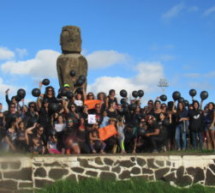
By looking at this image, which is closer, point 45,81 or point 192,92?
point 45,81

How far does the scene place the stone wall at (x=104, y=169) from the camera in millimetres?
10414

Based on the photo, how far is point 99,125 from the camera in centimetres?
1219

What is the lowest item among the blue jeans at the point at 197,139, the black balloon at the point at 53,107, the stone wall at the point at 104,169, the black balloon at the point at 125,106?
the stone wall at the point at 104,169

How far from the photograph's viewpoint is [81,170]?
35.3ft

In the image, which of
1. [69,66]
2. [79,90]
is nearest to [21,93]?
[79,90]

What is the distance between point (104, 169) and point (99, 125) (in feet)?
5.51

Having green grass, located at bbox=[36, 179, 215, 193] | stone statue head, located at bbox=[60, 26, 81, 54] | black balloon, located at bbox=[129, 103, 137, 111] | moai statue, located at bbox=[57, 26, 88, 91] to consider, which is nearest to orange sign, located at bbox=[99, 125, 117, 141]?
black balloon, located at bbox=[129, 103, 137, 111]

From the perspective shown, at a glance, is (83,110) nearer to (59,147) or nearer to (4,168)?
(59,147)

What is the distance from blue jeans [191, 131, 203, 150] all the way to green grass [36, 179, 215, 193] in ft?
6.36

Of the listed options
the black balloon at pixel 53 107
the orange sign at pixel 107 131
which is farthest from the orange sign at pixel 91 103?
the black balloon at pixel 53 107

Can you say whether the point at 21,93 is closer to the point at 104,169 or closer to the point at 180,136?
the point at 104,169

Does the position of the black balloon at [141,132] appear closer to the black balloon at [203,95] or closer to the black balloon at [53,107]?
the black balloon at [53,107]

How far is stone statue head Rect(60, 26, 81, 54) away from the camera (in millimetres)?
17016

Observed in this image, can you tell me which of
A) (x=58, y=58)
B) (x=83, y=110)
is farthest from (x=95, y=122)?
(x=58, y=58)
